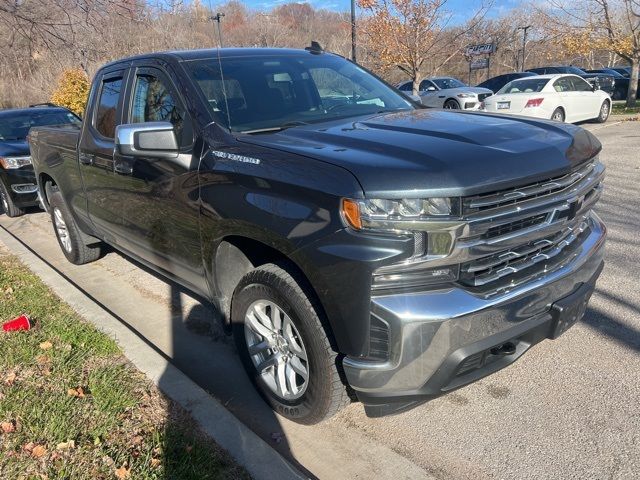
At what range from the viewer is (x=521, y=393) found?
3.19 m

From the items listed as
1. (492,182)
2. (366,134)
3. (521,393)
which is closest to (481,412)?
(521,393)

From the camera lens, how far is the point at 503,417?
9.83 feet

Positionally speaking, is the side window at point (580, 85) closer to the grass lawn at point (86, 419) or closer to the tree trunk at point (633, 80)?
the tree trunk at point (633, 80)

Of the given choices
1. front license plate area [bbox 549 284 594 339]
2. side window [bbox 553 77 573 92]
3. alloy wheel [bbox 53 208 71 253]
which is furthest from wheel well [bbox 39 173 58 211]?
side window [bbox 553 77 573 92]

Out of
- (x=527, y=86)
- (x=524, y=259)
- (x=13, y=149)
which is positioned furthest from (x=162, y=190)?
(x=527, y=86)

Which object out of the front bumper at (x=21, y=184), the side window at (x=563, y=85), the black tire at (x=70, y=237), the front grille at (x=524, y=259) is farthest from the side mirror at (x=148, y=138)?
the side window at (x=563, y=85)

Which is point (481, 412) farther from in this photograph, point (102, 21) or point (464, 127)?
point (102, 21)

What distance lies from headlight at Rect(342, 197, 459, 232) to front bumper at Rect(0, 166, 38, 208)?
7.55 m


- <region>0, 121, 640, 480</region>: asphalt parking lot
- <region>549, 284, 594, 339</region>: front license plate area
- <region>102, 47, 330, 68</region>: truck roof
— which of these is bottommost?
<region>0, 121, 640, 480</region>: asphalt parking lot

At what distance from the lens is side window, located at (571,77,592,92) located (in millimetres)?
15086

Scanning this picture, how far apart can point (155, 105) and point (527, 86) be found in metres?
13.2

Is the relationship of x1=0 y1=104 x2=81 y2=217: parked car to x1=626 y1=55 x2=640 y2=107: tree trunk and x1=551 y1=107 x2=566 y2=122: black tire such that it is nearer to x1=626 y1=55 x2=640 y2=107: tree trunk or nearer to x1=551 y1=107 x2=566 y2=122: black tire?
x1=551 y1=107 x2=566 y2=122: black tire

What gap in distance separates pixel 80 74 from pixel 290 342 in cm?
1874

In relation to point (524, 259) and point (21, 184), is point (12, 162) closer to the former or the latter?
point (21, 184)
